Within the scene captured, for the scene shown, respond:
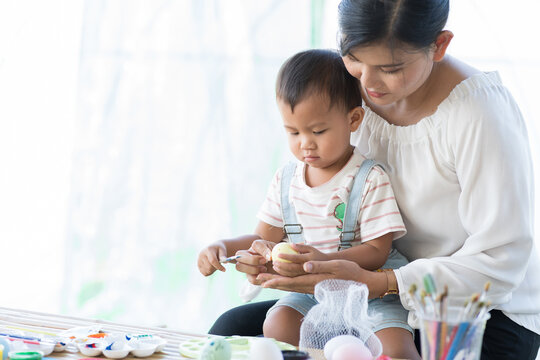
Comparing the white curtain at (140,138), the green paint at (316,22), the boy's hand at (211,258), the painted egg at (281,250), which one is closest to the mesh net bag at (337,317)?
the painted egg at (281,250)

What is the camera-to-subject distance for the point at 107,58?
2967 mm

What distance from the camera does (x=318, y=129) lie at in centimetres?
159

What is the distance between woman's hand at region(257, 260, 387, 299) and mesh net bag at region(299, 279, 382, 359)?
11 centimetres

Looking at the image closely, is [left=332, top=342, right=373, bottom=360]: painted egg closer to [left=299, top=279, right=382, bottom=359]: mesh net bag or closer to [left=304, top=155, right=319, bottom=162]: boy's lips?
[left=299, top=279, right=382, bottom=359]: mesh net bag

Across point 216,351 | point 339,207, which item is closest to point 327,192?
point 339,207

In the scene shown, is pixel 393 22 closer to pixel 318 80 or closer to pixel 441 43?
pixel 441 43

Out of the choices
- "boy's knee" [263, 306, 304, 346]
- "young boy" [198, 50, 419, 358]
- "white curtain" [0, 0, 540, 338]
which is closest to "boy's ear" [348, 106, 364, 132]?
"young boy" [198, 50, 419, 358]

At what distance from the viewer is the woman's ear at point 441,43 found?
1.43 metres

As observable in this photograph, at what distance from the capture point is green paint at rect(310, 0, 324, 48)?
2.86 meters

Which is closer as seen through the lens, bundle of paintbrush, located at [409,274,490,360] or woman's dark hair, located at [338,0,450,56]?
bundle of paintbrush, located at [409,274,490,360]

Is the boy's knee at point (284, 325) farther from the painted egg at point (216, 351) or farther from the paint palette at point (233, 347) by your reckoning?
the painted egg at point (216, 351)

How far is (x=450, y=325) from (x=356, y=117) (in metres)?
0.82

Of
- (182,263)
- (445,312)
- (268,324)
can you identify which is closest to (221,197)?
(182,263)

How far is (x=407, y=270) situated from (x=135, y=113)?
6.12 ft
